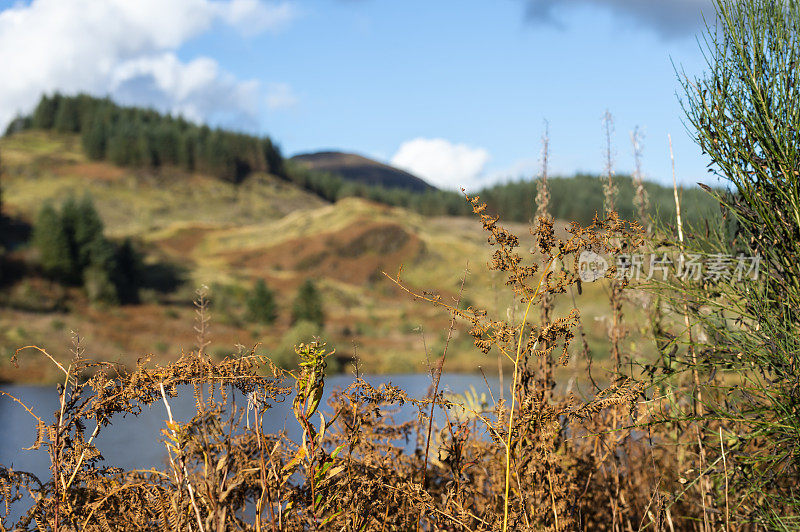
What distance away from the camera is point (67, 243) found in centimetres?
3183

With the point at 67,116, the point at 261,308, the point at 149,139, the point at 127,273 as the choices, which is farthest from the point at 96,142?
the point at 261,308

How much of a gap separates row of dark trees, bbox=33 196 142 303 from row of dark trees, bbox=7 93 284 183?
49.3m

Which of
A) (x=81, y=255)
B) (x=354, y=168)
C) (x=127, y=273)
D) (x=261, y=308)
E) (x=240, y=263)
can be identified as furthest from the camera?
(x=354, y=168)

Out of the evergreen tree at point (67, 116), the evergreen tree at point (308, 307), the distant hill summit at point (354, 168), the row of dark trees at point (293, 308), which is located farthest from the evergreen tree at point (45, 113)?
the evergreen tree at point (308, 307)

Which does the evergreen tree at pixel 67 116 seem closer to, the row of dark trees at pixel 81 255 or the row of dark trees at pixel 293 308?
the row of dark trees at pixel 81 255

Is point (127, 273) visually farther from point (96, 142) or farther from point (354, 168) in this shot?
point (354, 168)

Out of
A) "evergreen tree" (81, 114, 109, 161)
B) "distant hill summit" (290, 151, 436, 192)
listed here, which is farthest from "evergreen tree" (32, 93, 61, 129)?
"distant hill summit" (290, 151, 436, 192)

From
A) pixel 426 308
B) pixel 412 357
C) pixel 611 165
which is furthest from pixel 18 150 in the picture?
pixel 611 165

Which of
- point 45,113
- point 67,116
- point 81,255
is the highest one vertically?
point 45,113

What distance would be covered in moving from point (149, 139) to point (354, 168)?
316 feet

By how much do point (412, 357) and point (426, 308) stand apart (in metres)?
11.9

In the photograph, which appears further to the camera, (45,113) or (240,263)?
(45,113)

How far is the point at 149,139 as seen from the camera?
82.4 m

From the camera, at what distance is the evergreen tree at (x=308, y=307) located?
30422 mm
